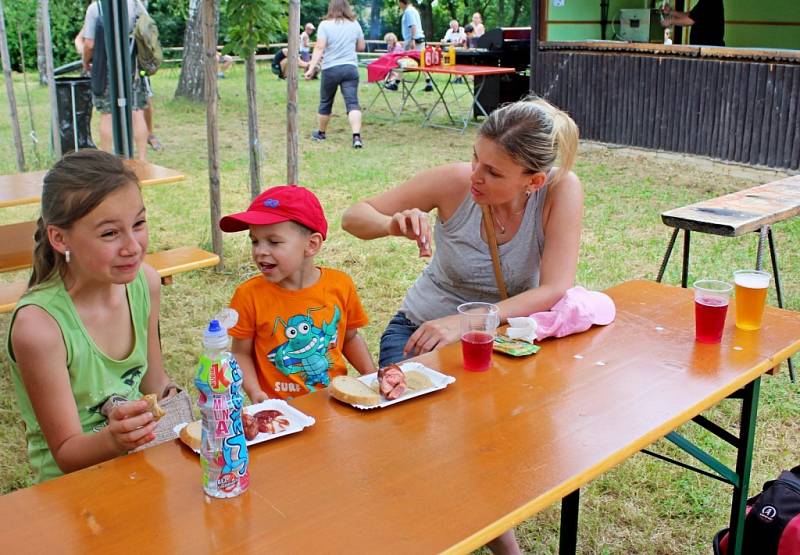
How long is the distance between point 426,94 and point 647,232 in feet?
33.2

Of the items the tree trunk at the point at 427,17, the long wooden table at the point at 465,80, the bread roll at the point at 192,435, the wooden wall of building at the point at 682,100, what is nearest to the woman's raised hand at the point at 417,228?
the bread roll at the point at 192,435

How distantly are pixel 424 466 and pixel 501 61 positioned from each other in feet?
36.5

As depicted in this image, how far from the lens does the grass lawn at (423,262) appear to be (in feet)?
9.75

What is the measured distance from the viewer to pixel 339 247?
243 inches

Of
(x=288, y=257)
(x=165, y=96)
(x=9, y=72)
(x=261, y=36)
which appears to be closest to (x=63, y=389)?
(x=288, y=257)

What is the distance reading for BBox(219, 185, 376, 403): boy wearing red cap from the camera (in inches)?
90.6

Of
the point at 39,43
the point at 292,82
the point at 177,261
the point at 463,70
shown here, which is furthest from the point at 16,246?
the point at 39,43

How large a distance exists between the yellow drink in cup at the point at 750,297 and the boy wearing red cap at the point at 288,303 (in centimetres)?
114

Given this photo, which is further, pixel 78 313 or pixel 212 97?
pixel 212 97

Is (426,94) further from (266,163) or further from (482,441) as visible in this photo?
(482,441)

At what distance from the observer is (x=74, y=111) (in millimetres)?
7512

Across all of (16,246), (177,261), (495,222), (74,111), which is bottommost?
(177,261)

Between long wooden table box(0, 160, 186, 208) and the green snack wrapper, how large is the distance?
241 centimetres

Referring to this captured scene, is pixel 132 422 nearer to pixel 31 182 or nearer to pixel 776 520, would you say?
pixel 776 520
